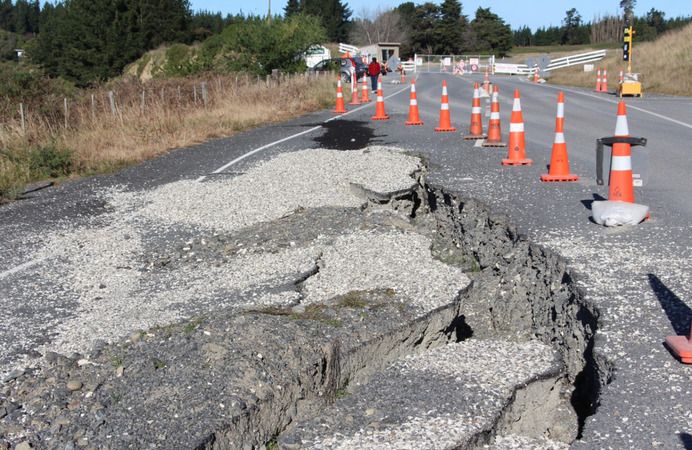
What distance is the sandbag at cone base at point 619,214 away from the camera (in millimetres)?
6484

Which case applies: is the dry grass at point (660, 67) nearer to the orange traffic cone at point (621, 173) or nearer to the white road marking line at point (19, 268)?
the orange traffic cone at point (621, 173)

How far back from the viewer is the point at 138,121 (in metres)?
15.8

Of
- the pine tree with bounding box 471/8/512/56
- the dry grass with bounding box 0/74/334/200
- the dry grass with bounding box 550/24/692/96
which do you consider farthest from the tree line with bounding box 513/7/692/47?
the dry grass with bounding box 0/74/334/200

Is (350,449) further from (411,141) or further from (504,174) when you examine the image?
(411,141)

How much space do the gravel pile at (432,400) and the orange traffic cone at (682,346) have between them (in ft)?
1.92

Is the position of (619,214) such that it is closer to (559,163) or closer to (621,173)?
(621,173)

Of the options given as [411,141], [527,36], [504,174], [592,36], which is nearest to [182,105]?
[411,141]

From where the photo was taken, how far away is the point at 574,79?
40.3 m

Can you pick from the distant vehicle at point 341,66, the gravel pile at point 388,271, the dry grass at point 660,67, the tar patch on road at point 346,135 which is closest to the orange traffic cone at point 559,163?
the gravel pile at point 388,271

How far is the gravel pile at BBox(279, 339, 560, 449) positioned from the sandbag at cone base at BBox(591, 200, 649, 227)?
2804 millimetres

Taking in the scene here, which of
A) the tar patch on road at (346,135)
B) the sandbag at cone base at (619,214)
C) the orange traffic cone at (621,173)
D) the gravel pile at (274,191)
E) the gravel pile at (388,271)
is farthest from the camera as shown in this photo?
the tar patch on road at (346,135)

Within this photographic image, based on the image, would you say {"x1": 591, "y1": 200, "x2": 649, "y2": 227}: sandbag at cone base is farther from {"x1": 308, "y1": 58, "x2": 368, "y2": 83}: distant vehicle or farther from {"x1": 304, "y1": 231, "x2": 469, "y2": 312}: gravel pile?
{"x1": 308, "y1": 58, "x2": 368, "y2": 83}: distant vehicle

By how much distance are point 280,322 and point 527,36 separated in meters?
119

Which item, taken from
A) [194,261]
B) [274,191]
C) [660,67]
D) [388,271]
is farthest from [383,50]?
[388,271]
